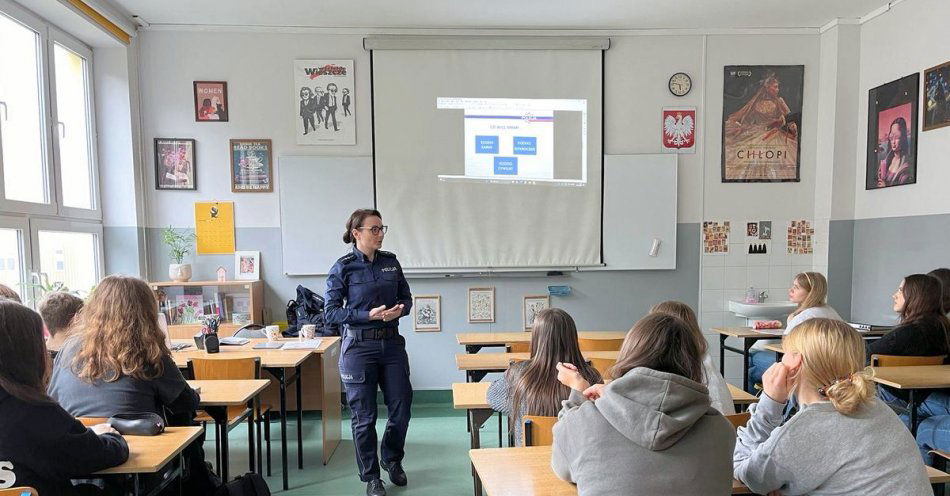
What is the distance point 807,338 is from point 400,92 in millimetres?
4140

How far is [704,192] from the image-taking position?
5078mm

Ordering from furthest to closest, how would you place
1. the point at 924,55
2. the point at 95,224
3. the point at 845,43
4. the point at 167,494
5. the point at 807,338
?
the point at 845,43 < the point at 95,224 < the point at 924,55 < the point at 167,494 < the point at 807,338

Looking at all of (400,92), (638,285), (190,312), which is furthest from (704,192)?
(190,312)

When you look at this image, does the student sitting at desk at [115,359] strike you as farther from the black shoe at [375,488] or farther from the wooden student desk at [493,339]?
the wooden student desk at [493,339]

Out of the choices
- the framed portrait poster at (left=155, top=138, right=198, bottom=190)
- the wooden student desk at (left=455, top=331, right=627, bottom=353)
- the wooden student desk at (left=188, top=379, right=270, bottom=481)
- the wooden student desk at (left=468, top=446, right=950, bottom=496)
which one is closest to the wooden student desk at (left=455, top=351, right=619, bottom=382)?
the wooden student desk at (left=455, top=331, right=627, bottom=353)

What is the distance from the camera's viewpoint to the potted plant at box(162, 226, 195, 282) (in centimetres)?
464

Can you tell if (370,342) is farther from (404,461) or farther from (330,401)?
(404,461)

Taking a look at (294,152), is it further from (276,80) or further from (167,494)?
(167,494)

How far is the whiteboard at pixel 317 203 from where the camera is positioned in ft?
15.8

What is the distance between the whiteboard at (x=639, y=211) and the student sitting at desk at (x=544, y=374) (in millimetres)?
3049

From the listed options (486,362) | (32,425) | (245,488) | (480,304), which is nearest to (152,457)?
(32,425)

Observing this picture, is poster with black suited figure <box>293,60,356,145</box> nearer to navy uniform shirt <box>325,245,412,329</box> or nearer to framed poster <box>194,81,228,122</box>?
framed poster <box>194,81,228,122</box>

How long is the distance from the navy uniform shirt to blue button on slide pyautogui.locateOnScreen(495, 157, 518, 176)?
2096mm

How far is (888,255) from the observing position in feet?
14.9
